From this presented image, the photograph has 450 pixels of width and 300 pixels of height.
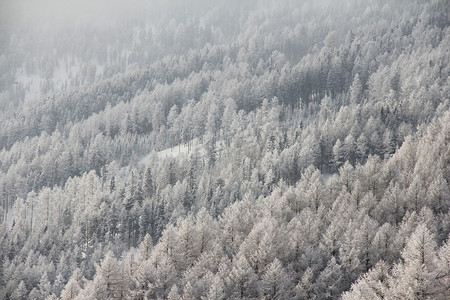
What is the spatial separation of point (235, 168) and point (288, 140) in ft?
71.1

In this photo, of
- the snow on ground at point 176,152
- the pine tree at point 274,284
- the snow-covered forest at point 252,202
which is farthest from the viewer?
the snow on ground at point 176,152

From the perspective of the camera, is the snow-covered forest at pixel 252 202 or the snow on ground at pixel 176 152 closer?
the snow-covered forest at pixel 252 202

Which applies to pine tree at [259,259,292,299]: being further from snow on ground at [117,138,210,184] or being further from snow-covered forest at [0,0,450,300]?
snow on ground at [117,138,210,184]

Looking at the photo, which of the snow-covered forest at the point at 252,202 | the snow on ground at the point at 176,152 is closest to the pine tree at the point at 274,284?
the snow-covered forest at the point at 252,202

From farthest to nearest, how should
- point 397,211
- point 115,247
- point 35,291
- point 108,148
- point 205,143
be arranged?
point 108,148 → point 205,143 → point 115,247 → point 35,291 → point 397,211

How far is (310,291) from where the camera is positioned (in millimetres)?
64438

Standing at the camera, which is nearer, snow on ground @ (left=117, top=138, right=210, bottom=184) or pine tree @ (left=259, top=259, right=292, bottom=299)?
pine tree @ (left=259, top=259, right=292, bottom=299)

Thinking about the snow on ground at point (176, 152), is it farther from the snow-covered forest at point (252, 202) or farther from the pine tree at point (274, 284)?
the pine tree at point (274, 284)

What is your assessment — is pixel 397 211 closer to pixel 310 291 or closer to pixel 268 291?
pixel 310 291

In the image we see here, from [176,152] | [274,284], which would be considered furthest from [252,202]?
[176,152]

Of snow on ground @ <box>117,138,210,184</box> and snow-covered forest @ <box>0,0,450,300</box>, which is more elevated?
snow-covered forest @ <box>0,0,450,300</box>

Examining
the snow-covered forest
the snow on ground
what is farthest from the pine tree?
the snow on ground

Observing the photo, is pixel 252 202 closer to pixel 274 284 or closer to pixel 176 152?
pixel 274 284

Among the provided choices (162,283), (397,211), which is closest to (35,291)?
(162,283)
